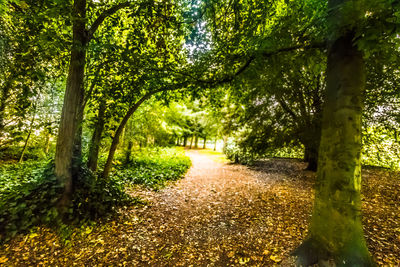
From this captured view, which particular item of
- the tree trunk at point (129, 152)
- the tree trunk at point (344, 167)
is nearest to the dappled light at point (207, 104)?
the tree trunk at point (344, 167)

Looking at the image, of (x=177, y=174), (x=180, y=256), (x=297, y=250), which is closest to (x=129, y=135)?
(x=177, y=174)

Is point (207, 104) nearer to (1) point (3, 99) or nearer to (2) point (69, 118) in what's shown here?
(2) point (69, 118)

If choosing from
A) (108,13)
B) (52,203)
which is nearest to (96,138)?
(52,203)

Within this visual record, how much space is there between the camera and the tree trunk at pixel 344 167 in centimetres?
216

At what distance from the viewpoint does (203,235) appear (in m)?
3.49

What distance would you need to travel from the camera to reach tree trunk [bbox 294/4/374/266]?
7.09 feet

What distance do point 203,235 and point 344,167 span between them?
9.33 ft

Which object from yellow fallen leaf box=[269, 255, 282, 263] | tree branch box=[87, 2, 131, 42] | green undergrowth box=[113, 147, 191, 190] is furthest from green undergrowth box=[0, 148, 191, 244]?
yellow fallen leaf box=[269, 255, 282, 263]

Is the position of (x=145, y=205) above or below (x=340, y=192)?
below

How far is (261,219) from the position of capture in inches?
153

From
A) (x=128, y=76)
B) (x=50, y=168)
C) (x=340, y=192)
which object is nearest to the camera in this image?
(x=340, y=192)

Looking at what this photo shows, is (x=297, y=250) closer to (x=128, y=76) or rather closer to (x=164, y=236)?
(x=164, y=236)

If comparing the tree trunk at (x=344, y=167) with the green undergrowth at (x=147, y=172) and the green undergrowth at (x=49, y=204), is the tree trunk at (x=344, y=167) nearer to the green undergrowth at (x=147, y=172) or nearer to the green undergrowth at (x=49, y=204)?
the green undergrowth at (x=49, y=204)

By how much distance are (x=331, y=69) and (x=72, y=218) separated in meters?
5.56
